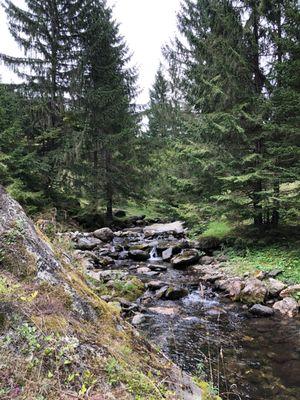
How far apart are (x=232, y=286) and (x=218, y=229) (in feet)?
18.3

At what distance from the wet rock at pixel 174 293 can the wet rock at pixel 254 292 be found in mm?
1512

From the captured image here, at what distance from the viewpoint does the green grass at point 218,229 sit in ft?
42.8

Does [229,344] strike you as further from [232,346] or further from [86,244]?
[86,244]

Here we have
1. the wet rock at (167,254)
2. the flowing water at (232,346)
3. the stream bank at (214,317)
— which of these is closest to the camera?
the flowing water at (232,346)

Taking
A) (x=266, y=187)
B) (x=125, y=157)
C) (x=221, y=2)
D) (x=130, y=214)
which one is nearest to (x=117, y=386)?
(x=266, y=187)

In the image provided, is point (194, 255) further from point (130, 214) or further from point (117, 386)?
point (130, 214)

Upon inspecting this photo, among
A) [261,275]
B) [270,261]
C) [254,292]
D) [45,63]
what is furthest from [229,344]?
[45,63]

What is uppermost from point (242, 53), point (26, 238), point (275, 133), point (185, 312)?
point (242, 53)

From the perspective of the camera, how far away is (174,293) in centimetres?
851

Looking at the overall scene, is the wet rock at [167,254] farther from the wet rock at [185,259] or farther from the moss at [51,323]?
the moss at [51,323]

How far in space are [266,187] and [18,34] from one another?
52.1ft

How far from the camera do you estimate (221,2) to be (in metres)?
11.9

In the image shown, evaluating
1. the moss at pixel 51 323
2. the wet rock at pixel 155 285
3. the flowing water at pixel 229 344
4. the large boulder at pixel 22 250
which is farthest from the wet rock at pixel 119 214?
the moss at pixel 51 323

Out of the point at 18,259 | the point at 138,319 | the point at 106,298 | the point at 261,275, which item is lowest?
the point at 138,319
